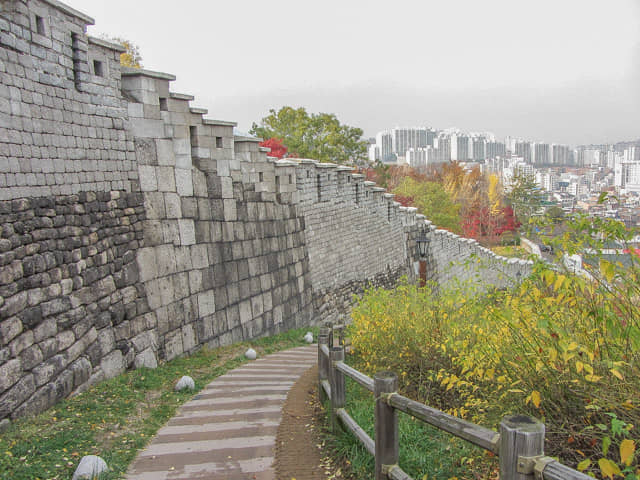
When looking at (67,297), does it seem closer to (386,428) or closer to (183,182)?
(183,182)

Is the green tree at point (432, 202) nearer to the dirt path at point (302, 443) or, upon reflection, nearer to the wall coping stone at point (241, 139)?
the wall coping stone at point (241, 139)

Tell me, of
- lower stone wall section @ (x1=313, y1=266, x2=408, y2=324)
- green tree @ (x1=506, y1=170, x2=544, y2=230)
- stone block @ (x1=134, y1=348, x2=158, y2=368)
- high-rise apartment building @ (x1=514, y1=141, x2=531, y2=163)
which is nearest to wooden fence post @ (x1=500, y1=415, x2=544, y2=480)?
stone block @ (x1=134, y1=348, x2=158, y2=368)

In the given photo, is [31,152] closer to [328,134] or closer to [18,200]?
[18,200]

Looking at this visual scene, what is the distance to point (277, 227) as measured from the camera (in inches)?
417

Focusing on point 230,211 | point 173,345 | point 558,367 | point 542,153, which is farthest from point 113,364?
point 542,153

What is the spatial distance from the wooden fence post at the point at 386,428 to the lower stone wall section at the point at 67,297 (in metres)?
3.28

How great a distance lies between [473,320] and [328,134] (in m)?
23.1

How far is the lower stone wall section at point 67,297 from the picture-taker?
473cm

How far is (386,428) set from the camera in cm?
316

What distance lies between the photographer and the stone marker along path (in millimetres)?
3943

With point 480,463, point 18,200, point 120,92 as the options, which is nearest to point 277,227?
point 120,92

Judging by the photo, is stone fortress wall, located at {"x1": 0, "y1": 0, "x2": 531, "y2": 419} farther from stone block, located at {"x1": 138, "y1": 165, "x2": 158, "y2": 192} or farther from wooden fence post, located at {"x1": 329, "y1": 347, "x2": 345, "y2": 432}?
wooden fence post, located at {"x1": 329, "y1": 347, "x2": 345, "y2": 432}

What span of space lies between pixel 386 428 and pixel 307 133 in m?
25.6

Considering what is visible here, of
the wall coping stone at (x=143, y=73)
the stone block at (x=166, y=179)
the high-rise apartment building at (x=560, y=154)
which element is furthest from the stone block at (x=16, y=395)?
the high-rise apartment building at (x=560, y=154)
